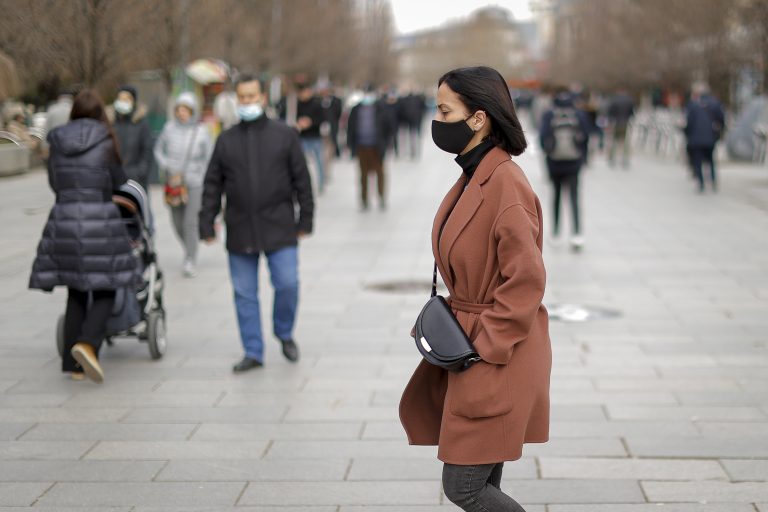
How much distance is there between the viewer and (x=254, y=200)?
25.2 ft

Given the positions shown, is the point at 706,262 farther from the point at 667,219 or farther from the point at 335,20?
the point at 335,20

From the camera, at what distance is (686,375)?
7594 millimetres

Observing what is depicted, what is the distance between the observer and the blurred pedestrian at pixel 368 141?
61.0 feet

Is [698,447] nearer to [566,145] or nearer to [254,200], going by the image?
[254,200]

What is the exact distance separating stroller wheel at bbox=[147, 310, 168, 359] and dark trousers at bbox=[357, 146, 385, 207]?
34.3 ft

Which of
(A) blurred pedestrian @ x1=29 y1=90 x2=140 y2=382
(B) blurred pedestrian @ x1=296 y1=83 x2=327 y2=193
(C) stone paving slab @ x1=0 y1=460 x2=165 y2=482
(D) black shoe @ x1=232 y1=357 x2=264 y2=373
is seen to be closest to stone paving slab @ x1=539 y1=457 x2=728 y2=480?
(C) stone paving slab @ x1=0 y1=460 x2=165 y2=482

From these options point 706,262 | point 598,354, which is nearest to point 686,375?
point 598,354

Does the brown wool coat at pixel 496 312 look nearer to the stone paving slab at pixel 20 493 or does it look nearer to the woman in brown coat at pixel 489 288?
the woman in brown coat at pixel 489 288

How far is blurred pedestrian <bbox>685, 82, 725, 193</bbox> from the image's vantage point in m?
20.7

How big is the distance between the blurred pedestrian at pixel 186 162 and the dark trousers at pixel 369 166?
257 inches

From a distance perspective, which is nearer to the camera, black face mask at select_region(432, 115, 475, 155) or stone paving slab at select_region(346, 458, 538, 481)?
black face mask at select_region(432, 115, 475, 155)

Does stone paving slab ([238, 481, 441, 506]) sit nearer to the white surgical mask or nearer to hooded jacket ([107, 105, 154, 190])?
hooded jacket ([107, 105, 154, 190])

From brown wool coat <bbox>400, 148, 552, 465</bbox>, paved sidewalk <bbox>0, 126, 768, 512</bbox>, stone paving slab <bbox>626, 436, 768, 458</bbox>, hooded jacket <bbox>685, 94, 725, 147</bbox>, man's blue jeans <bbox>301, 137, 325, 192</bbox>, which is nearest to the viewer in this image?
brown wool coat <bbox>400, 148, 552, 465</bbox>

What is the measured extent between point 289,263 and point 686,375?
242 cm
